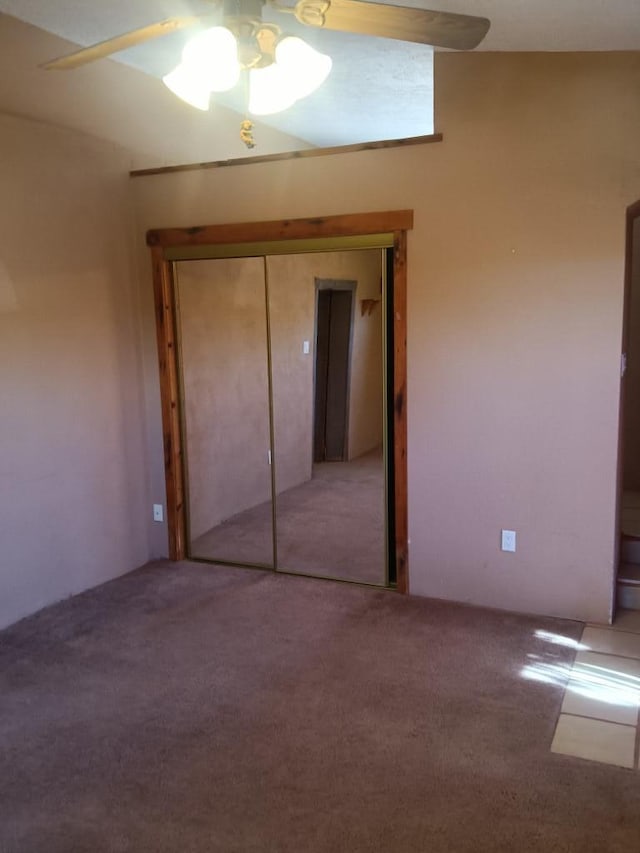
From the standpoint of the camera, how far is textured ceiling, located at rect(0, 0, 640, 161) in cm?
260

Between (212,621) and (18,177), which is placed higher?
(18,177)

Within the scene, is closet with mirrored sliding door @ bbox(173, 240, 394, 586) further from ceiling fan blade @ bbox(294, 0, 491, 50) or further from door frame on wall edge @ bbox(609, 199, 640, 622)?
ceiling fan blade @ bbox(294, 0, 491, 50)

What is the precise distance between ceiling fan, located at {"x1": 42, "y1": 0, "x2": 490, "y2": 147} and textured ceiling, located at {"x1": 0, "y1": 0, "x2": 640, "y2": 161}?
646mm

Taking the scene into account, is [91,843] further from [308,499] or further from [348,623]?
[308,499]

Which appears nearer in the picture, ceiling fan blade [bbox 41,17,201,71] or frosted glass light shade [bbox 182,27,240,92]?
frosted glass light shade [bbox 182,27,240,92]

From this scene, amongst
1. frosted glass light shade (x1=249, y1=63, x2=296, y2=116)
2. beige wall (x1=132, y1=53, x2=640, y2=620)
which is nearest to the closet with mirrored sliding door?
beige wall (x1=132, y1=53, x2=640, y2=620)

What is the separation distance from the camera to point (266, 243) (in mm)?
3904

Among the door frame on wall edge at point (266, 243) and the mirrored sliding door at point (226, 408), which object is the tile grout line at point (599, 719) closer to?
the door frame on wall edge at point (266, 243)

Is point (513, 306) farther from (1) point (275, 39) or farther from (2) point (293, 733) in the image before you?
(2) point (293, 733)

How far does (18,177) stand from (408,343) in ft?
6.95

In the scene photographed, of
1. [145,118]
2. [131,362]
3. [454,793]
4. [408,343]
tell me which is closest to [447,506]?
[408,343]

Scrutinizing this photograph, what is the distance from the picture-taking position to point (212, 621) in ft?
11.7

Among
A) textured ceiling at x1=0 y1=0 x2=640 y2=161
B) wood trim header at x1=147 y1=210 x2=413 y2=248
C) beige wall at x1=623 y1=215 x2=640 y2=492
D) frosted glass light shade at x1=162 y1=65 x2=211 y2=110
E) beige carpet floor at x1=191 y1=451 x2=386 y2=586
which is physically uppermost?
textured ceiling at x1=0 y1=0 x2=640 y2=161

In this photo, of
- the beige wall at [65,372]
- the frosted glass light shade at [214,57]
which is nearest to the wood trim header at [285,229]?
the beige wall at [65,372]
